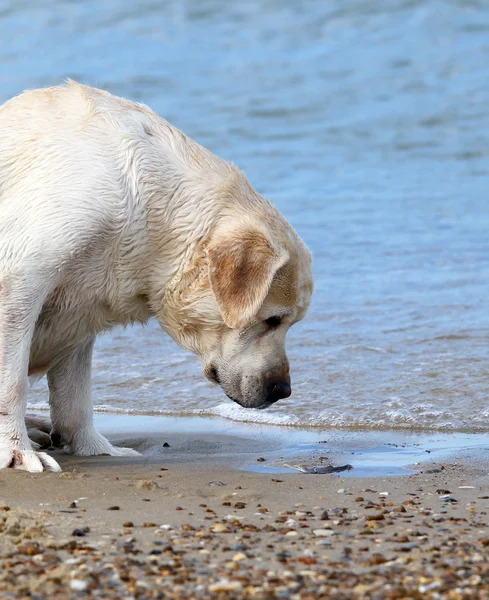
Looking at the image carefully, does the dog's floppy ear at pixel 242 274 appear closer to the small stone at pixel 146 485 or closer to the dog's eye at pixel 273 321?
the dog's eye at pixel 273 321

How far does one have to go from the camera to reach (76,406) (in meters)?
5.84

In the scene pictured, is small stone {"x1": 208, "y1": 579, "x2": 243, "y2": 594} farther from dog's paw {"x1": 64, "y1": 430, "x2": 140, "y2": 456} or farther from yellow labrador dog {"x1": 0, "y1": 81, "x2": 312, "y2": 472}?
dog's paw {"x1": 64, "y1": 430, "x2": 140, "y2": 456}

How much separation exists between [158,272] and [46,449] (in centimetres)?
143

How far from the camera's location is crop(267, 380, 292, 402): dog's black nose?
5.30 metres

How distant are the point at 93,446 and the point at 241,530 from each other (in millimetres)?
2155

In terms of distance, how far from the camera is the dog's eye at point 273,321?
5.24 metres

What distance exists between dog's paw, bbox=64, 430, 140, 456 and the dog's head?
0.73 m

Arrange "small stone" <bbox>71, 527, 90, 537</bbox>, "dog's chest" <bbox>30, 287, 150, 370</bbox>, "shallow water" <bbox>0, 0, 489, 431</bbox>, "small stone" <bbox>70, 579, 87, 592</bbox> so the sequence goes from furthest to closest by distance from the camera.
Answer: "shallow water" <bbox>0, 0, 489, 431</bbox> → "dog's chest" <bbox>30, 287, 150, 370</bbox> → "small stone" <bbox>71, 527, 90, 537</bbox> → "small stone" <bbox>70, 579, 87, 592</bbox>

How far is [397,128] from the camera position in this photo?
744 inches

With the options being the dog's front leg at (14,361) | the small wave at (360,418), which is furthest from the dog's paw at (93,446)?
the small wave at (360,418)

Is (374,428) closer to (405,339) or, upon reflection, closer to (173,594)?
(405,339)

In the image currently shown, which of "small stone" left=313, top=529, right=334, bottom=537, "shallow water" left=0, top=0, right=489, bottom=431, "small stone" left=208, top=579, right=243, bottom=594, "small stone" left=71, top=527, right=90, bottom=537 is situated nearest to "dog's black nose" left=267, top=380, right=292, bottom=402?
"shallow water" left=0, top=0, right=489, bottom=431

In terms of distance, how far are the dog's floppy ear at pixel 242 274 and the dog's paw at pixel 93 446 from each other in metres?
1.21

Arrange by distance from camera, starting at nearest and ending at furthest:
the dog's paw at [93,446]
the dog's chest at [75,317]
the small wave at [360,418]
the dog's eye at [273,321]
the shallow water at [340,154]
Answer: the dog's chest at [75,317], the dog's eye at [273,321], the dog's paw at [93,446], the small wave at [360,418], the shallow water at [340,154]
